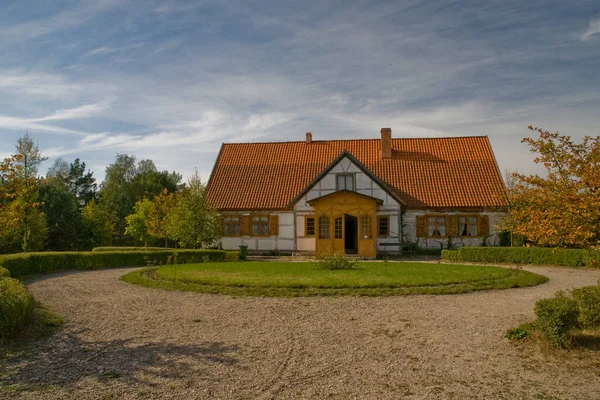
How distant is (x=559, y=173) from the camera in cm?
862

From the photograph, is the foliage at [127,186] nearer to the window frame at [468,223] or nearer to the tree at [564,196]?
the window frame at [468,223]

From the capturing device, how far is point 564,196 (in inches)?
313

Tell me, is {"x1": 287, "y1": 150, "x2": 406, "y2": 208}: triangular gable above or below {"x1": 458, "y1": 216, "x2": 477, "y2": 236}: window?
above

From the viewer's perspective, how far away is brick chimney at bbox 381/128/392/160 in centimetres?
3428

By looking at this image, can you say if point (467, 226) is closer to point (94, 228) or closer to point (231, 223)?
point (231, 223)

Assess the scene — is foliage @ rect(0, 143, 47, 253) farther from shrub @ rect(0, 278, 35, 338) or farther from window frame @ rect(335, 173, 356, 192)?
window frame @ rect(335, 173, 356, 192)

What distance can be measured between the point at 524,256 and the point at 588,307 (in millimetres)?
16051

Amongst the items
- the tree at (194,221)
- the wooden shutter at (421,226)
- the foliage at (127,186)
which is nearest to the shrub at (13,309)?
the tree at (194,221)

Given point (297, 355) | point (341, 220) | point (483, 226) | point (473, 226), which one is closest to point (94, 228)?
point (341, 220)

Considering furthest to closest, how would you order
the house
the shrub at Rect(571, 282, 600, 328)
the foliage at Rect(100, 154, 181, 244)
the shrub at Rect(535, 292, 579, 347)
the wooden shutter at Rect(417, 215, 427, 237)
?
the foliage at Rect(100, 154, 181, 244) → the wooden shutter at Rect(417, 215, 427, 237) → the house → the shrub at Rect(571, 282, 600, 328) → the shrub at Rect(535, 292, 579, 347)

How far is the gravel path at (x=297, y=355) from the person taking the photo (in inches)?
249

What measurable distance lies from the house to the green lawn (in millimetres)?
9117

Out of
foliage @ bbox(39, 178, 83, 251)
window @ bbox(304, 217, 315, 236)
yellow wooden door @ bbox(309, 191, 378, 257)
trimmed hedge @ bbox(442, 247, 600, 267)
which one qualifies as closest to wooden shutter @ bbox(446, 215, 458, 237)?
trimmed hedge @ bbox(442, 247, 600, 267)

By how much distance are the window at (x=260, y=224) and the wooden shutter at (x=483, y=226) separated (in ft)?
41.4
